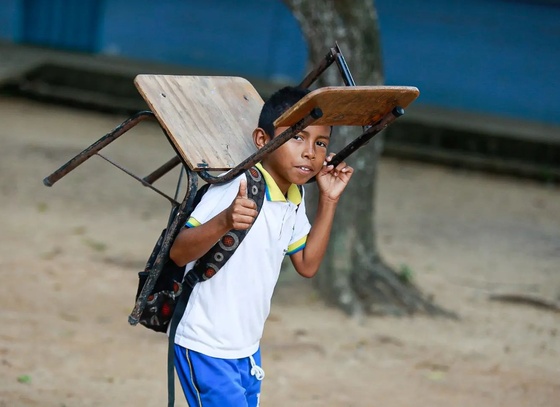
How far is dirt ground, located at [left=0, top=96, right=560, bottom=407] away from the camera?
491 centimetres

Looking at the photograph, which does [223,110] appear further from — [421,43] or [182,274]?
[421,43]

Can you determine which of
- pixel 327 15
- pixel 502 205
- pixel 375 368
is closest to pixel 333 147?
pixel 327 15

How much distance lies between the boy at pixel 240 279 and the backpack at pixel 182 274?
3 cm

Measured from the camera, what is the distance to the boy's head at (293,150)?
2.93 metres

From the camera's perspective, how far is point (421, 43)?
12.9m

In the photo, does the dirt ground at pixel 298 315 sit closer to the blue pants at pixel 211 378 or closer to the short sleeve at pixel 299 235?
the blue pants at pixel 211 378

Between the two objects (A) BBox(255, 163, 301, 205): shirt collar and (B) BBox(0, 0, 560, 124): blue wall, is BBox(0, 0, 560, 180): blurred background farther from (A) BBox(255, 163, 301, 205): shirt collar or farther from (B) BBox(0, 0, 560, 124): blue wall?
(A) BBox(255, 163, 301, 205): shirt collar

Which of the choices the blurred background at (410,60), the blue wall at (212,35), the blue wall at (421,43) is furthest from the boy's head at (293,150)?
the blue wall at (212,35)

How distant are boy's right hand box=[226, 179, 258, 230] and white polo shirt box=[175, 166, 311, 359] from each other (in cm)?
22

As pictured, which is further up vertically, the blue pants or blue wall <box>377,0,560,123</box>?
the blue pants

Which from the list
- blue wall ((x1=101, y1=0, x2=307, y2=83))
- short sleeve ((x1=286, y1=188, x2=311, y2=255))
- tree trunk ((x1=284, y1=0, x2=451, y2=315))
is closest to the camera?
short sleeve ((x1=286, y1=188, x2=311, y2=255))

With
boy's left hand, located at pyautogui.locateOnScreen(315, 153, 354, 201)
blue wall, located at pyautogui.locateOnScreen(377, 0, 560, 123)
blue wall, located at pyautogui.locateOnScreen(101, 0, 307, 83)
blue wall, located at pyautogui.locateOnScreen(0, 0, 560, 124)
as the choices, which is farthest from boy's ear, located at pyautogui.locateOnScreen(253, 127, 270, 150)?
blue wall, located at pyautogui.locateOnScreen(101, 0, 307, 83)

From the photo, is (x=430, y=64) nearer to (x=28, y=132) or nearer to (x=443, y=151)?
(x=443, y=151)

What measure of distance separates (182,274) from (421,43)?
33.7 ft
